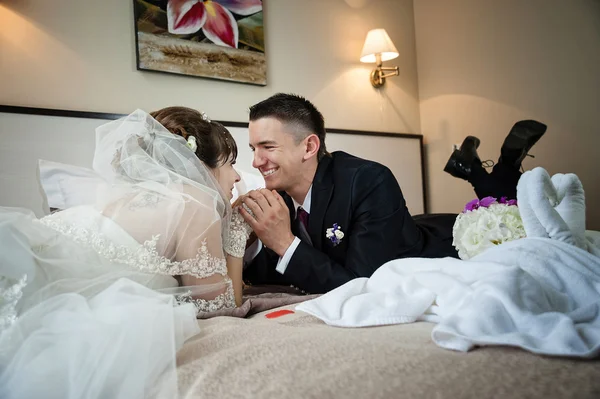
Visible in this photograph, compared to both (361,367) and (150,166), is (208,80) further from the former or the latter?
(361,367)

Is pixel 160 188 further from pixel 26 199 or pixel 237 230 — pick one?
pixel 26 199

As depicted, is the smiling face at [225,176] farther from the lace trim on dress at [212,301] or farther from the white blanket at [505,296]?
the white blanket at [505,296]

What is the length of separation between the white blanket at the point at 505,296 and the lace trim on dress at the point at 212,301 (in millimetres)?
381

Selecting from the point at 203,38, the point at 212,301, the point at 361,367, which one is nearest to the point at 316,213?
the point at 212,301

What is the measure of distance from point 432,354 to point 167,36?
2.52 m

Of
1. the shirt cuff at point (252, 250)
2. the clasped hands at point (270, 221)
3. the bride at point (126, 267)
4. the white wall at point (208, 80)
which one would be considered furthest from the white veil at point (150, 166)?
the white wall at point (208, 80)

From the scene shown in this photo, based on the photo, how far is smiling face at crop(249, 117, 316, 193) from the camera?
2.16 metres

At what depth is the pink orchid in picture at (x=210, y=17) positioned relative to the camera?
2.75 meters

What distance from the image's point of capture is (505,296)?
2.75ft

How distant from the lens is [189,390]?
28.9 inches

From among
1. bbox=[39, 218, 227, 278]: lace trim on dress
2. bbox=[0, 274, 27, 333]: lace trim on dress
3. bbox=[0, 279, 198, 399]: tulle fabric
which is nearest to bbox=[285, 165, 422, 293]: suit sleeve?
bbox=[39, 218, 227, 278]: lace trim on dress

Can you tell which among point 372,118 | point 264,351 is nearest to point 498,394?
point 264,351

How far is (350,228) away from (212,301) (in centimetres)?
82

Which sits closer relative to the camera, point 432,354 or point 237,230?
point 432,354
